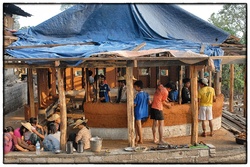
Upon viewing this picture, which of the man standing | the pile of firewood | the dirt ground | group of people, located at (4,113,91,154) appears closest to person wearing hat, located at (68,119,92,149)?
group of people, located at (4,113,91,154)

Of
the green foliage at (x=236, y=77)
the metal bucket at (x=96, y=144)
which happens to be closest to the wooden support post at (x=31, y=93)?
the metal bucket at (x=96, y=144)

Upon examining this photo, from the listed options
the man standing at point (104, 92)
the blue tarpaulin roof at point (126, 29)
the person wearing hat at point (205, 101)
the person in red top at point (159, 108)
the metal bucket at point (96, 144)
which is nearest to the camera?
the metal bucket at point (96, 144)

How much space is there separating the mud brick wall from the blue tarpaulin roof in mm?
3903

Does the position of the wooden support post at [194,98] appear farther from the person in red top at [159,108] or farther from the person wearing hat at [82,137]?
the person wearing hat at [82,137]

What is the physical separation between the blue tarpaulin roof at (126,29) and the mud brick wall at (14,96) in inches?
154

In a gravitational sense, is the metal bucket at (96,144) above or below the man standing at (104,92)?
below

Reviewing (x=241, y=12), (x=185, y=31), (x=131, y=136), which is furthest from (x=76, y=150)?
(x=241, y=12)

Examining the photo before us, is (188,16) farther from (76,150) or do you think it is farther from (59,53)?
(76,150)

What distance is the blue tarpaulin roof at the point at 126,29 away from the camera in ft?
33.4

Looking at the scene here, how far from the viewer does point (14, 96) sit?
14.5 meters

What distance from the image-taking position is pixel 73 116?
11.2 m

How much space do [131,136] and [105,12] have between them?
460 centimetres

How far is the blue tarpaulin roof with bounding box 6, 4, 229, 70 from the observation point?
10188mm

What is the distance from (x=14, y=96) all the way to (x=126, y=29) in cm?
676
